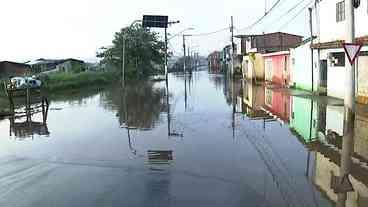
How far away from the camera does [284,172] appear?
938 centimetres

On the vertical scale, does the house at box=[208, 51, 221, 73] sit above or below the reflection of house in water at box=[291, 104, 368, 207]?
above

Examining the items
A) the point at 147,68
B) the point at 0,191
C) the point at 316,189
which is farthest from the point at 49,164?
the point at 147,68

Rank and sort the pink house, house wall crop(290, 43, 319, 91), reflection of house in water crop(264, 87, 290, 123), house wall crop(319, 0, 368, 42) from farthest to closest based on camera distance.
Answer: the pink house < house wall crop(290, 43, 319, 91) < house wall crop(319, 0, 368, 42) < reflection of house in water crop(264, 87, 290, 123)

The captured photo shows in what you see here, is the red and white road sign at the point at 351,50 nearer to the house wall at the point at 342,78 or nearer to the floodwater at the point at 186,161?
the floodwater at the point at 186,161

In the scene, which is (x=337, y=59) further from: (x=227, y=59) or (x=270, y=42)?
(x=227, y=59)

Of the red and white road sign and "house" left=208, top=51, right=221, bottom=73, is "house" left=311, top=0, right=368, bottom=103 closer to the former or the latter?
the red and white road sign

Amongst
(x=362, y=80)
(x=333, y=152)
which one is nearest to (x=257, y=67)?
(x=362, y=80)

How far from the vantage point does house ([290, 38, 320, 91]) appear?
1114 inches

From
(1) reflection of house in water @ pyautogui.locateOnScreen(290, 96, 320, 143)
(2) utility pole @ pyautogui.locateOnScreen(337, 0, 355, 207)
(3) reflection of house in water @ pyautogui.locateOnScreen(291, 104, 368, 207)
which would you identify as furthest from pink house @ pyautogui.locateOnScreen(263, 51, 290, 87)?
(2) utility pole @ pyautogui.locateOnScreen(337, 0, 355, 207)

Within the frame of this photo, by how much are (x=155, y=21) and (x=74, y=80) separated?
16707 millimetres

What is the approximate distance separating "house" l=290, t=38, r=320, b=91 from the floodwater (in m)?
8.33

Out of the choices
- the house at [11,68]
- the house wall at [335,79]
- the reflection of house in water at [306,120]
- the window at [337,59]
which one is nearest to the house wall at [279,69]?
the house wall at [335,79]

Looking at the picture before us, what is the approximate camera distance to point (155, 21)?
60.7 meters

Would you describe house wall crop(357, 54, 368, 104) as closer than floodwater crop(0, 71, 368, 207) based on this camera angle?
No
